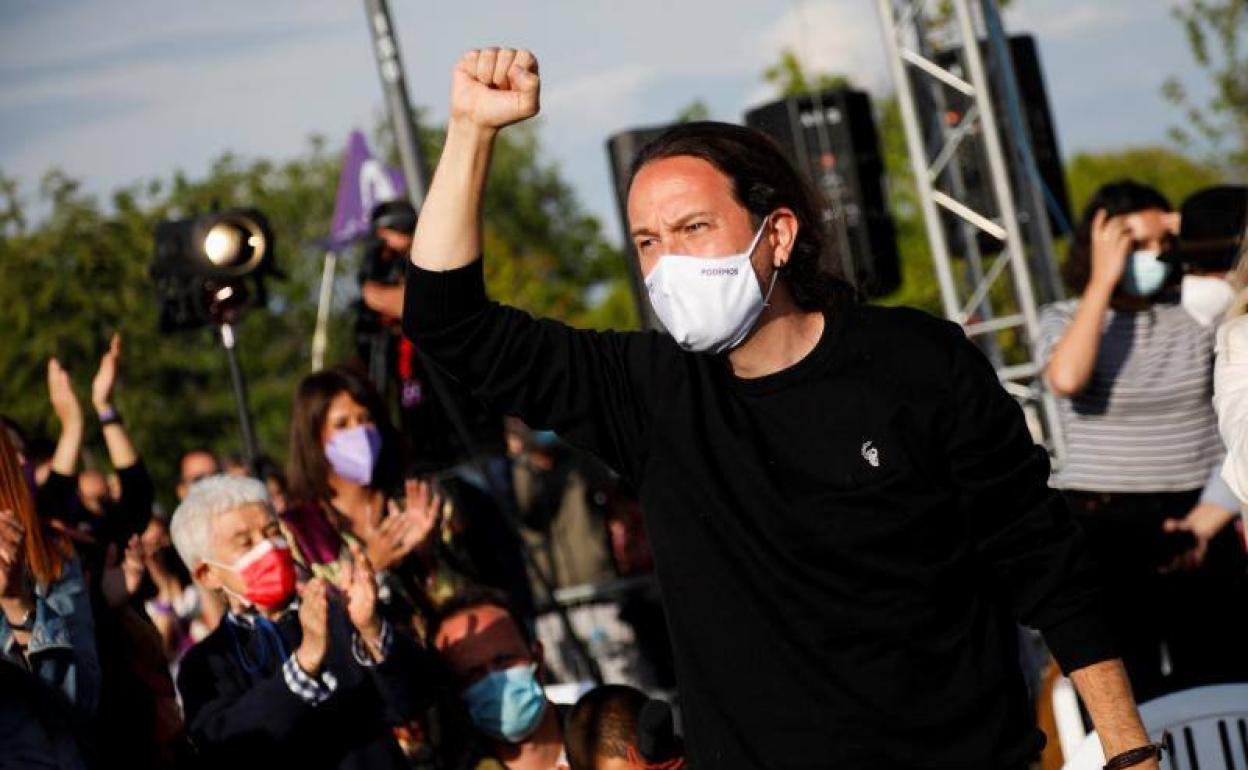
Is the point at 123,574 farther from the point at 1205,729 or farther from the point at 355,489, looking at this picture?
the point at 1205,729

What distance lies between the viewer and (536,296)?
55688 millimetres

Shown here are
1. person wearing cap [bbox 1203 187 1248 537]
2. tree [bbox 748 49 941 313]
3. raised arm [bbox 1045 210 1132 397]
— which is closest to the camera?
person wearing cap [bbox 1203 187 1248 537]

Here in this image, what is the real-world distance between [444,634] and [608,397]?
216cm

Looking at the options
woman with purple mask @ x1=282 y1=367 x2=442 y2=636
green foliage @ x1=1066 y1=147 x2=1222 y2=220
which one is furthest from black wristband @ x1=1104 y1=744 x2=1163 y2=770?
green foliage @ x1=1066 y1=147 x2=1222 y2=220

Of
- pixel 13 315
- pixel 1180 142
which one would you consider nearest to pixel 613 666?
pixel 13 315

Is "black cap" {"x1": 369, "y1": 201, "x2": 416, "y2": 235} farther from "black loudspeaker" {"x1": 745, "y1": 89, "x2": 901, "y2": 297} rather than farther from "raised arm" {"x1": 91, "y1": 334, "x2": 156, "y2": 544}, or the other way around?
"black loudspeaker" {"x1": 745, "y1": 89, "x2": 901, "y2": 297}

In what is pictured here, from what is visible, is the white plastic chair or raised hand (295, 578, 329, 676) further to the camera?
raised hand (295, 578, 329, 676)

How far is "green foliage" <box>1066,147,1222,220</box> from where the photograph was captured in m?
58.8

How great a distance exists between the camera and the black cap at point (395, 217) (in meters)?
7.29

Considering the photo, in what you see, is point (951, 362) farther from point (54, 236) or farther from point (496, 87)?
point (54, 236)

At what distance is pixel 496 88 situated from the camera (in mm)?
3080

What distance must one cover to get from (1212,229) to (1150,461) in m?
0.89

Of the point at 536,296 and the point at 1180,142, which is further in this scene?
the point at 536,296

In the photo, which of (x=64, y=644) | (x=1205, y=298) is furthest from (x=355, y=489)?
(x=1205, y=298)
